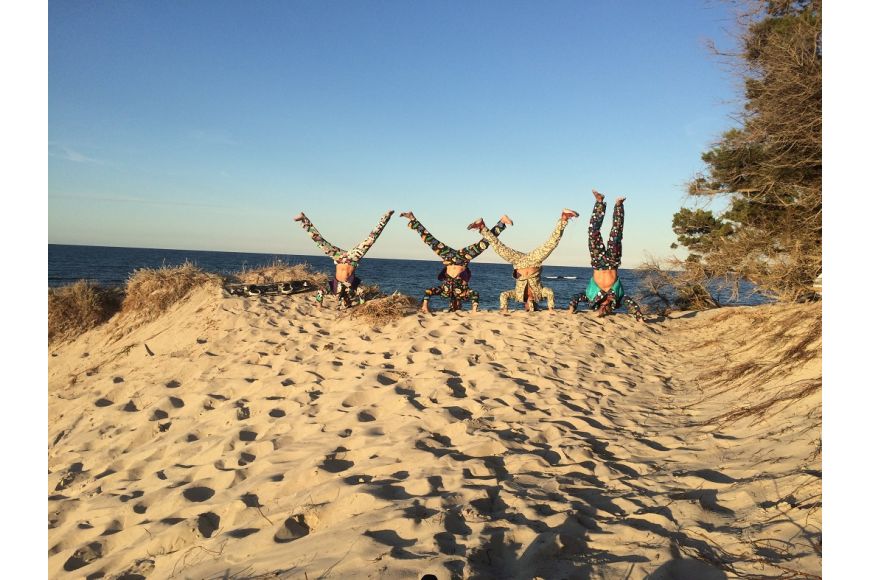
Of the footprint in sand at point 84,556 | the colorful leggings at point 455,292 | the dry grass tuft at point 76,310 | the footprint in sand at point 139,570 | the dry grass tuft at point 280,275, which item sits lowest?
the footprint in sand at point 84,556

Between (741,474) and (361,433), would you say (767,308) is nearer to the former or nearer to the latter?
(741,474)

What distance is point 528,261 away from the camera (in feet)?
31.9

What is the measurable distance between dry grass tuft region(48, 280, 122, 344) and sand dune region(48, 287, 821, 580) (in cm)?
314

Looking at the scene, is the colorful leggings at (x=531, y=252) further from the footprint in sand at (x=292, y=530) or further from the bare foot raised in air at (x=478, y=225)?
the footprint in sand at (x=292, y=530)

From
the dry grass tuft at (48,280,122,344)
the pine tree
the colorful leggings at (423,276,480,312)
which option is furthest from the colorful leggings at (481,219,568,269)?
the dry grass tuft at (48,280,122,344)

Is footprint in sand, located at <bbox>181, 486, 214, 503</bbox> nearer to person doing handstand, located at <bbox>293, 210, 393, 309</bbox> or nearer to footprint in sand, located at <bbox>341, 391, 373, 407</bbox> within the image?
footprint in sand, located at <bbox>341, 391, 373, 407</bbox>

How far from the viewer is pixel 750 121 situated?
9.38 meters

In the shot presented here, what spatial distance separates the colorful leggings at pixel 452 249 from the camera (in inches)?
371

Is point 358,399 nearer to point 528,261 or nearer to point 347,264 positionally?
point 347,264

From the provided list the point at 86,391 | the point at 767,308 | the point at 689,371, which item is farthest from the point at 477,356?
the point at 767,308

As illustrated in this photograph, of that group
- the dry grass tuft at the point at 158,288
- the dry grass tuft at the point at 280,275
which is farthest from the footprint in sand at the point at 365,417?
the dry grass tuft at the point at 158,288

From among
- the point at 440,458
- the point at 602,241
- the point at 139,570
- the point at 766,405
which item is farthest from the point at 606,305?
the point at 139,570

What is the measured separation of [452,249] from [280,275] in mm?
5370

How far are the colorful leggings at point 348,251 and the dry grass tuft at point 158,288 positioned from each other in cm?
298
